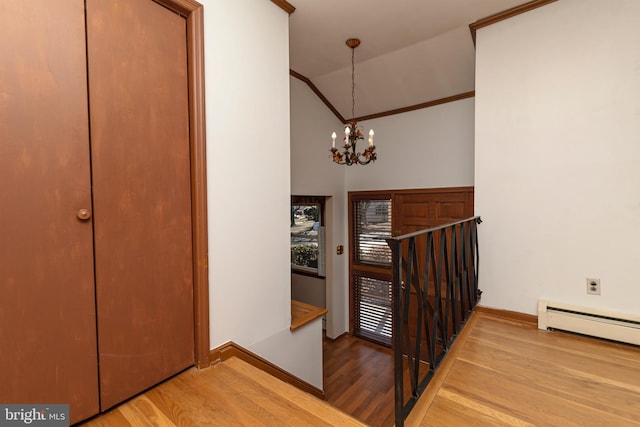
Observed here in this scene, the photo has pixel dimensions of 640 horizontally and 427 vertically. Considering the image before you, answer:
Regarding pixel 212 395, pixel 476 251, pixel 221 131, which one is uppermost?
pixel 221 131

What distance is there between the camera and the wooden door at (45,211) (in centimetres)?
102

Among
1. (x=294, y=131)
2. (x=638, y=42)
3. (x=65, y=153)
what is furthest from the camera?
(x=294, y=131)

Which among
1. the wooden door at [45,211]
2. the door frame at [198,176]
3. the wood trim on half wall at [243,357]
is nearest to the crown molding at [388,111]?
the door frame at [198,176]

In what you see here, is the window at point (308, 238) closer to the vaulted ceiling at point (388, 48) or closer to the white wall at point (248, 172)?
the vaulted ceiling at point (388, 48)

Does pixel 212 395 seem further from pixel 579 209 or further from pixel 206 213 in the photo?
pixel 579 209

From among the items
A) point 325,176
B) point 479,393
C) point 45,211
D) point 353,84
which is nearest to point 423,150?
point 353,84

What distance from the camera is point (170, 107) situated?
1480 millimetres

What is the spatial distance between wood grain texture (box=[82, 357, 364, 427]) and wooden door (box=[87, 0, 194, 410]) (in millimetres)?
81

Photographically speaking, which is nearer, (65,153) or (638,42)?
(65,153)

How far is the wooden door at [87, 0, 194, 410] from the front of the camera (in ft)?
4.07

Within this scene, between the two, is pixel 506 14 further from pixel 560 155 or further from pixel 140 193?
pixel 140 193

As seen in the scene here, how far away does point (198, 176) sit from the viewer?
1542 mm

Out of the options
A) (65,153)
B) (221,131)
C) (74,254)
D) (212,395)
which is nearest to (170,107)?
(221,131)

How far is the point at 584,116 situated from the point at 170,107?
2711mm
